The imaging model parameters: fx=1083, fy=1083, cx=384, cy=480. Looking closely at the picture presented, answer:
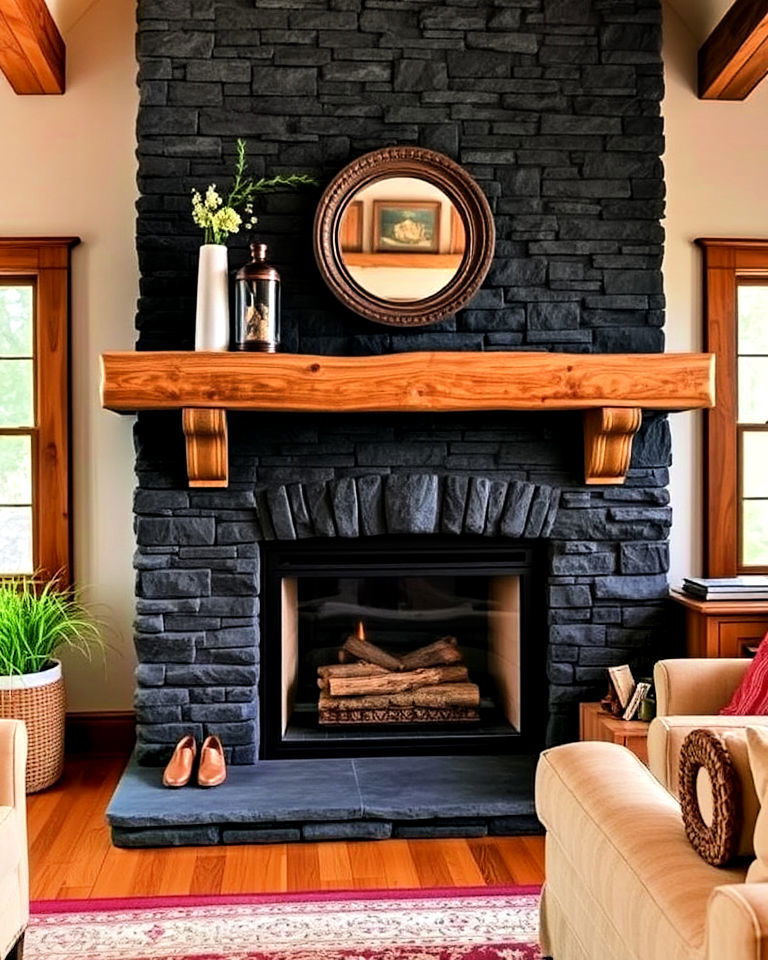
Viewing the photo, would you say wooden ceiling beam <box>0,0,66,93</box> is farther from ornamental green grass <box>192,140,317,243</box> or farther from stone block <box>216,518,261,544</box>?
stone block <box>216,518,261,544</box>

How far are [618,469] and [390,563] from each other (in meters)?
0.87

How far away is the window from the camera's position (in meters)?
4.16

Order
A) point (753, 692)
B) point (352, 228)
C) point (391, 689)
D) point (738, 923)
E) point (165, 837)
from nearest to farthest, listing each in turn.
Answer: point (738, 923)
point (753, 692)
point (165, 837)
point (352, 228)
point (391, 689)

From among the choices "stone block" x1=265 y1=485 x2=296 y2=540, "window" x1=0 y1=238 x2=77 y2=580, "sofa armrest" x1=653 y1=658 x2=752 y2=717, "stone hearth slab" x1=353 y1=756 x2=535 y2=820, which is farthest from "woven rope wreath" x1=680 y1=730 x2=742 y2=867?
"window" x1=0 y1=238 x2=77 y2=580

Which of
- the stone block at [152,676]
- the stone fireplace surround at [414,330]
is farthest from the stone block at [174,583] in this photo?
the stone block at [152,676]

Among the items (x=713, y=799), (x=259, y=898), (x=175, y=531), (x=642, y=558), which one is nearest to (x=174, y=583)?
(x=175, y=531)

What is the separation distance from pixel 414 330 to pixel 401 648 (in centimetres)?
121

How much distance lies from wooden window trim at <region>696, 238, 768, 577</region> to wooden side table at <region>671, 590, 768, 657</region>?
618 mm

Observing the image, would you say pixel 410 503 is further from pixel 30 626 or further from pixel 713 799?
pixel 713 799

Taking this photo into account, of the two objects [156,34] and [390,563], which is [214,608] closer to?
[390,563]

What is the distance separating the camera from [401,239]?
379 cm

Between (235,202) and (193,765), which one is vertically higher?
(235,202)

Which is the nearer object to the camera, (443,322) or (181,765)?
(181,765)

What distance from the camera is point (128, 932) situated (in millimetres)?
2705
